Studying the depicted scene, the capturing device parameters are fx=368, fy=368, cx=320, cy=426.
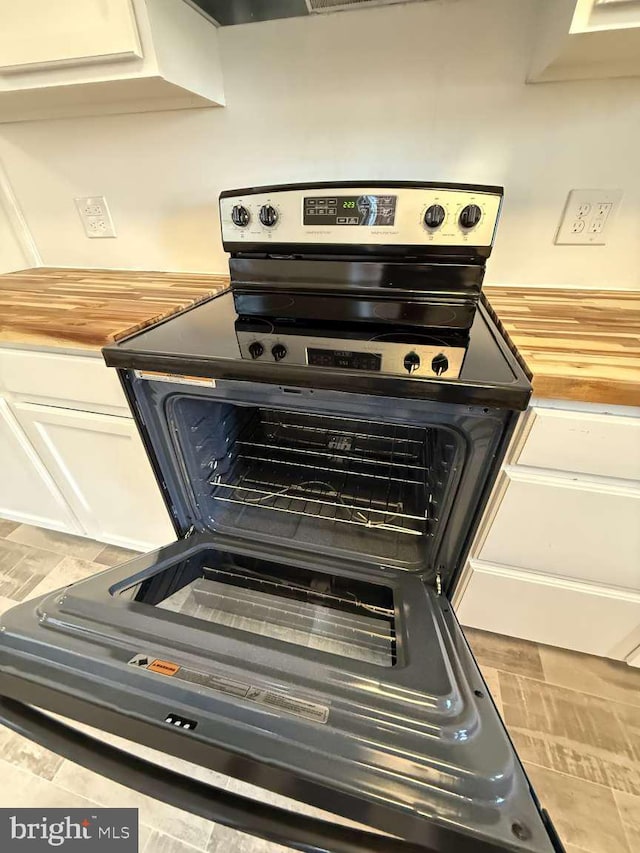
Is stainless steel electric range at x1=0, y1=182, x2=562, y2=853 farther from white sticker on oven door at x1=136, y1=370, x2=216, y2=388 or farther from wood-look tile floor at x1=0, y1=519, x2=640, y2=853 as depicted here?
wood-look tile floor at x1=0, y1=519, x2=640, y2=853

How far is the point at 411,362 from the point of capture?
26.6 inches

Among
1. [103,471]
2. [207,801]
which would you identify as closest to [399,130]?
[103,471]

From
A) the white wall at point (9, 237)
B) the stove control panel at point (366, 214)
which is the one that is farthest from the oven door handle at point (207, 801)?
the white wall at point (9, 237)

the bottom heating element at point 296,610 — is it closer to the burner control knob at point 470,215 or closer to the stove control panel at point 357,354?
the stove control panel at point 357,354

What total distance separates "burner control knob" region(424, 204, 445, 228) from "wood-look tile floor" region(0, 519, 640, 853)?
128cm

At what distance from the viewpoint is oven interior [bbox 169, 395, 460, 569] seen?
887 millimetres

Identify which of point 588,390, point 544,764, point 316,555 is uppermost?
point 588,390

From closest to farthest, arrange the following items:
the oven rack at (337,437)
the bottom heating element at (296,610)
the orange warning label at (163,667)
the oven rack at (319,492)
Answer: the orange warning label at (163,667), the bottom heating element at (296,610), the oven rack at (319,492), the oven rack at (337,437)

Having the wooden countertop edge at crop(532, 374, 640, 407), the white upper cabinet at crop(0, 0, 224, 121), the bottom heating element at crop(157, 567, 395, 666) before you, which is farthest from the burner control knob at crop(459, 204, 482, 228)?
the bottom heating element at crop(157, 567, 395, 666)

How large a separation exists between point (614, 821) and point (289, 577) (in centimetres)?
97

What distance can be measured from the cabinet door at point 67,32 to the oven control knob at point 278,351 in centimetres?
74

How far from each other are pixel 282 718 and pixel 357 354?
0.58 meters

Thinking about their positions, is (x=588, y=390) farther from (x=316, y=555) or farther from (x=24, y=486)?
(x=24, y=486)

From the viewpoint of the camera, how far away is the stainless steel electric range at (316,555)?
1.40ft
